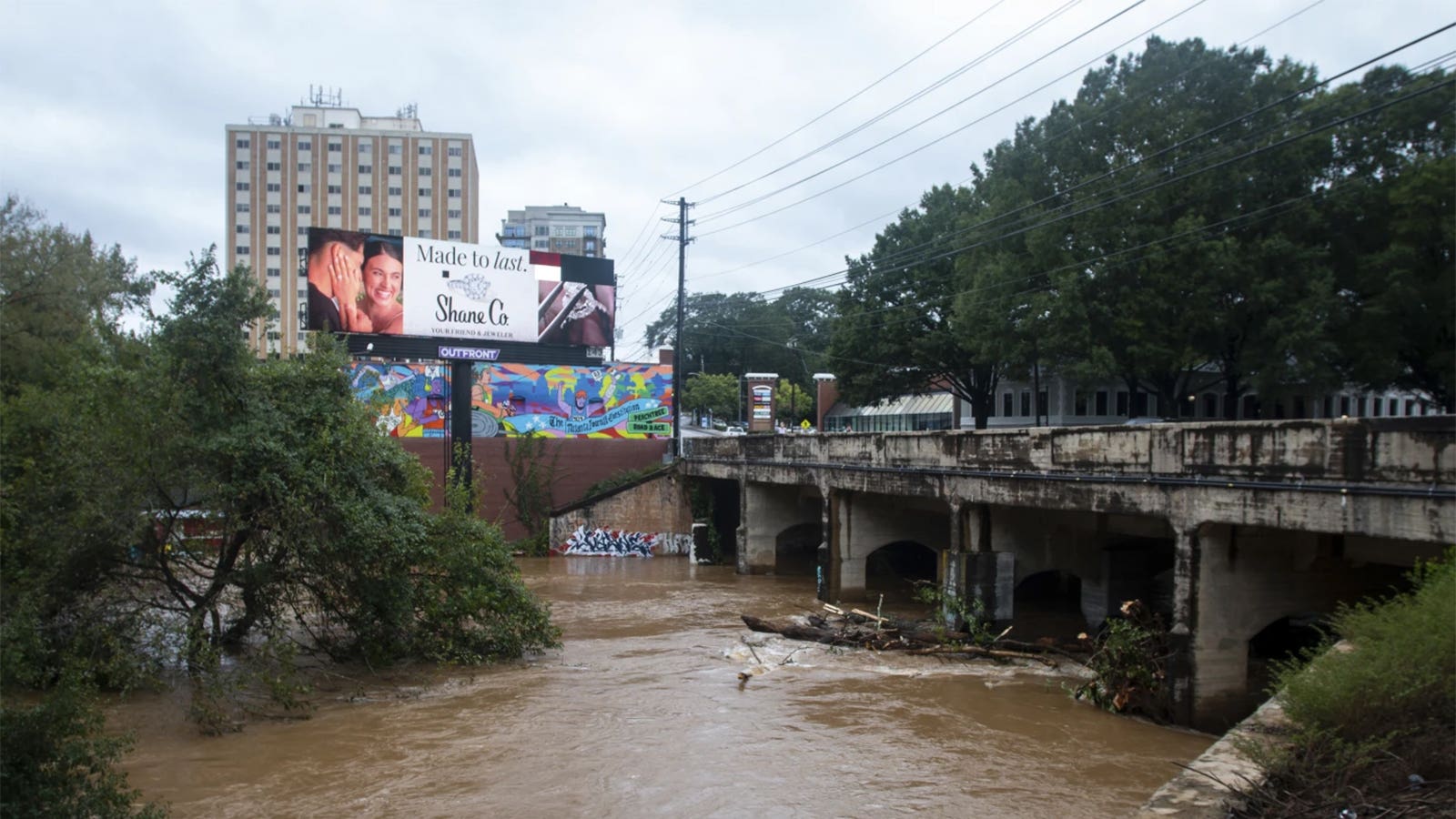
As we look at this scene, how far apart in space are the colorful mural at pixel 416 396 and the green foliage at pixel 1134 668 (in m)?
32.4

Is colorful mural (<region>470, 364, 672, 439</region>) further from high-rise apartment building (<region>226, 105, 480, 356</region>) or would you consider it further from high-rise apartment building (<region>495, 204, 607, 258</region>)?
high-rise apartment building (<region>495, 204, 607, 258</region>)

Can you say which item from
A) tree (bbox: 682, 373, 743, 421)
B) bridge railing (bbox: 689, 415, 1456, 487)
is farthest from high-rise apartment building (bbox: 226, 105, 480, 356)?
bridge railing (bbox: 689, 415, 1456, 487)

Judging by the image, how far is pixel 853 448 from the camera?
2808 centimetres

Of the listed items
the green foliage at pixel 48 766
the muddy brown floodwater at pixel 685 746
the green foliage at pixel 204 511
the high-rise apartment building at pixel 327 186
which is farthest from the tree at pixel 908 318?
the high-rise apartment building at pixel 327 186

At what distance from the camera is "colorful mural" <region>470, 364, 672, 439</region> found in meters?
44.7

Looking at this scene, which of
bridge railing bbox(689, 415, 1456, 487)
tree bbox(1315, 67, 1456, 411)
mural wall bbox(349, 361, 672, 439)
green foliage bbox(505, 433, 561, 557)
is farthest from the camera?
mural wall bbox(349, 361, 672, 439)

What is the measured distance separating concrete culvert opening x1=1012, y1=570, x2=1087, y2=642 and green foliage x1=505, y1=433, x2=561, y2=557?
67.9 ft

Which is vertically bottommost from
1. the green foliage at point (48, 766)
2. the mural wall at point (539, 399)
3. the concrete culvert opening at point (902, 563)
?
the concrete culvert opening at point (902, 563)

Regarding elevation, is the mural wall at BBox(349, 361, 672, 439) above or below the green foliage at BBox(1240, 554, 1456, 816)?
above

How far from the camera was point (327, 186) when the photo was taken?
95.8 meters

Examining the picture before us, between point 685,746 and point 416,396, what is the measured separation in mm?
31989

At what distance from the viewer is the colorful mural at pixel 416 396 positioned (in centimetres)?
4325

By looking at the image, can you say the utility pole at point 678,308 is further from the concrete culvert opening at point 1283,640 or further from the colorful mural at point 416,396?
the concrete culvert opening at point 1283,640

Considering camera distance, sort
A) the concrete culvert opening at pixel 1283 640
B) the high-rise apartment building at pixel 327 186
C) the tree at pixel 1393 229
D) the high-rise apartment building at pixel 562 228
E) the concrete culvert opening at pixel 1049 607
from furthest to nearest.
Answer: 1. the high-rise apartment building at pixel 562 228
2. the high-rise apartment building at pixel 327 186
3. the tree at pixel 1393 229
4. the concrete culvert opening at pixel 1049 607
5. the concrete culvert opening at pixel 1283 640
